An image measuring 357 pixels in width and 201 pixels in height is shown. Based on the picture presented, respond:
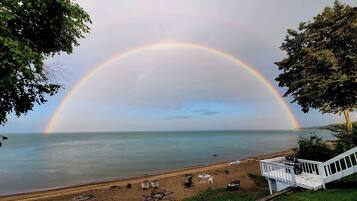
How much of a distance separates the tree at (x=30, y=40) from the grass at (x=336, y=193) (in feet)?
31.6

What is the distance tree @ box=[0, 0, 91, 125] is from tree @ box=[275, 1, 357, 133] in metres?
13.4

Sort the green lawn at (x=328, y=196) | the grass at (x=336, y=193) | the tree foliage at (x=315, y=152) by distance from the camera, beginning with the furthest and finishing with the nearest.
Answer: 1. the tree foliage at (x=315, y=152)
2. the grass at (x=336, y=193)
3. the green lawn at (x=328, y=196)

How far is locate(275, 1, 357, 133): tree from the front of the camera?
16094 mm

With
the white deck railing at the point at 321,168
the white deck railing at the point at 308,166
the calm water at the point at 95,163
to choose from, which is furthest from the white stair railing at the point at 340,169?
the calm water at the point at 95,163

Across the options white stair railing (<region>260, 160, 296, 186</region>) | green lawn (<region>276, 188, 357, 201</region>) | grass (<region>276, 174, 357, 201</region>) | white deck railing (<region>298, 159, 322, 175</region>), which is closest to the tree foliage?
white deck railing (<region>298, 159, 322, 175</region>)

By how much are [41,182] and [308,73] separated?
35471mm

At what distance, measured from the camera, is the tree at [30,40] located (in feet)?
21.4

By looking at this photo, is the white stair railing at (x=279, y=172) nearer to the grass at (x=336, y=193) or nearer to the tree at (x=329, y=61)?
the grass at (x=336, y=193)

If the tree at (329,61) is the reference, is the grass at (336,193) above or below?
below

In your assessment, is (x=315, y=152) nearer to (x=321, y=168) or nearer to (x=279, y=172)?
(x=279, y=172)

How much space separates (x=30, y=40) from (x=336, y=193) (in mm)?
11479

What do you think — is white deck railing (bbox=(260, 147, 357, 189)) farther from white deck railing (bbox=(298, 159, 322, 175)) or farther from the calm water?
the calm water

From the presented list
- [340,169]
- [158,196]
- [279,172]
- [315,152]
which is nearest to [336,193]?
[340,169]

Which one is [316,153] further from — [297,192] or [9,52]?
[9,52]
